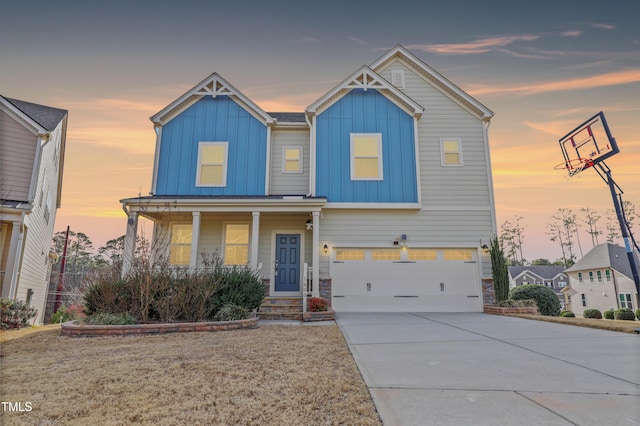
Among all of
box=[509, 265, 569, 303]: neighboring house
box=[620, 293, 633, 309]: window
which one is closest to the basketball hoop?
box=[620, 293, 633, 309]: window

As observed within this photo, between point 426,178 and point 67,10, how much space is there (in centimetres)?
1003

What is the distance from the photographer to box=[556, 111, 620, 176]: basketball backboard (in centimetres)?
907

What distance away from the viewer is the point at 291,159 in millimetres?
12195

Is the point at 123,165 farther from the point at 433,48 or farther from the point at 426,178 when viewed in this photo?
Result: the point at 433,48

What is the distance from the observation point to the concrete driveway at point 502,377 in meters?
2.45

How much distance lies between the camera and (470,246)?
11.3m

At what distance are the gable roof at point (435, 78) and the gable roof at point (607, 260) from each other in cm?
2590

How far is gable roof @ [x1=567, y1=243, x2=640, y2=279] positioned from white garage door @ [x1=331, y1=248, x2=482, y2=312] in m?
25.9

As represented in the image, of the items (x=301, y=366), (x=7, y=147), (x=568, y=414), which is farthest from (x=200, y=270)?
(x=7, y=147)

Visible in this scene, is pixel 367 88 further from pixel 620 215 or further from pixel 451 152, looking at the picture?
pixel 620 215

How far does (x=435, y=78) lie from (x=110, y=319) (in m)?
12.1

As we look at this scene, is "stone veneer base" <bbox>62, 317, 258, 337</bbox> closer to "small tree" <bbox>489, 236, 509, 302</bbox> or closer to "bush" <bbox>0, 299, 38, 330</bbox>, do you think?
"bush" <bbox>0, 299, 38, 330</bbox>

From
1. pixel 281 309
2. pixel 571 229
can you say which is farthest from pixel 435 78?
pixel 571 229

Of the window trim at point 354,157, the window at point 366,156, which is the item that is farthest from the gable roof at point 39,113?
the window at point 366,156
